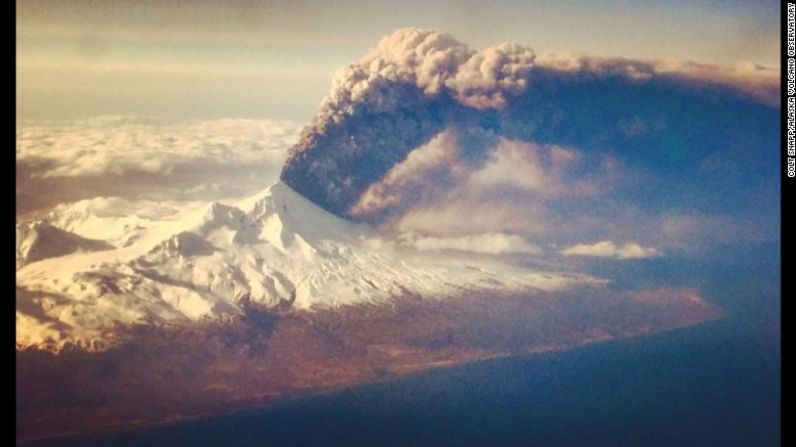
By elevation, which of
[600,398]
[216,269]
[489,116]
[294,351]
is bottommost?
[600,398]

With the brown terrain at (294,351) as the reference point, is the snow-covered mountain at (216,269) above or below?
above

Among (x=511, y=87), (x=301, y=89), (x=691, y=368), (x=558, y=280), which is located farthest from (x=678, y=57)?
(x=301, y=89)

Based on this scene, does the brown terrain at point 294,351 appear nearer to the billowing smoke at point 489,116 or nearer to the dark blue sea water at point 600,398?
the dark blue sea water at point 600,398

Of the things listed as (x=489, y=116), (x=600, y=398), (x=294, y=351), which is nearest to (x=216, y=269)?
(x=294, y=351)

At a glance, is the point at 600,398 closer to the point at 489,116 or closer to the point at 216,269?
the point at 489,116

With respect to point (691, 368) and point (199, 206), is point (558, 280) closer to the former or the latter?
point (691, 368)

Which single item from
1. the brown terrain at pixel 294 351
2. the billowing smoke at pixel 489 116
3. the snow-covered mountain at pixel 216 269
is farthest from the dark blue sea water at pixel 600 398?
the billowing smoke at pixel 489 116

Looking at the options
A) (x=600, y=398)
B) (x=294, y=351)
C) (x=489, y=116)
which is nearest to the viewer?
(x=294, y=351)
